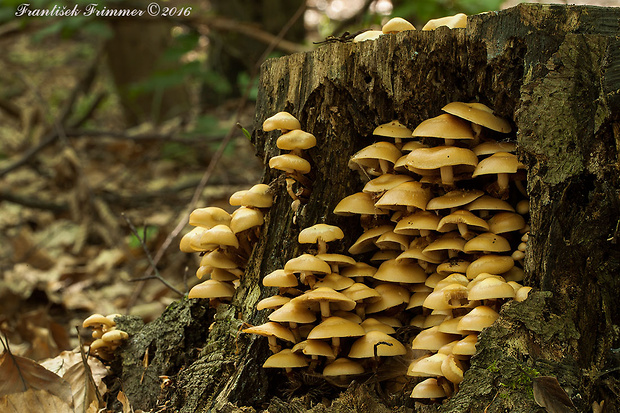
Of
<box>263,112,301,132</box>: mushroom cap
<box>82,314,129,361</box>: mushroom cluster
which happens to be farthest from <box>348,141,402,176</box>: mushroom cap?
<box>82,314,129,361</box>: mushroom cluster

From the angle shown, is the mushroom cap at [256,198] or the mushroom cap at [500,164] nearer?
the mushroom cap at [500,164]

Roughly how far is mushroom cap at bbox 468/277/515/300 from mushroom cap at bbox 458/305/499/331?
2.9 inches

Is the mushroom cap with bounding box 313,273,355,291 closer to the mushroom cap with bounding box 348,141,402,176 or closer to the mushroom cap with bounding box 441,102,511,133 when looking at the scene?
the mushroom cap with bounding box 348,141,402,176

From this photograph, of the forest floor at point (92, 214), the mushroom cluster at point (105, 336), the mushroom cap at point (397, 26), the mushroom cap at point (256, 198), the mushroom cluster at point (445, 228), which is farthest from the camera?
the forest floor at point (92, 214)

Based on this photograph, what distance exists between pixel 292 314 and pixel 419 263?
0.85m

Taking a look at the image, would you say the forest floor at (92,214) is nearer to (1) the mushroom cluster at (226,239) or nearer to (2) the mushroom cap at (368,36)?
(1) the mushroom cluster at (226,239)

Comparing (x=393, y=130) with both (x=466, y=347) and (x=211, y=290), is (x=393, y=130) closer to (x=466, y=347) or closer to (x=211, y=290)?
(x=466, y=347)

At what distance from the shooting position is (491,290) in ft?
8.27

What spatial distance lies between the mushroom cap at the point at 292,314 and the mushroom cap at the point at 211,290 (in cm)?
69

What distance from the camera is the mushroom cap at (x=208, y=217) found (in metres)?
3.53

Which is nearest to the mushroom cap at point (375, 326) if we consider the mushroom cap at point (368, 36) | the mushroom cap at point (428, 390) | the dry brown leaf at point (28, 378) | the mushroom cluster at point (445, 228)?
the mushroom cluster at point (445, 228)

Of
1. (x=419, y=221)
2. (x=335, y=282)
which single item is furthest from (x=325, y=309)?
(x=419, y=221)

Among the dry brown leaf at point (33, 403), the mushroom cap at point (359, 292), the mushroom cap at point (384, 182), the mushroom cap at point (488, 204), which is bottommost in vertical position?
the dry brown leaf at point (33, 403)

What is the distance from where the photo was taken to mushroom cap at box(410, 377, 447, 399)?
8.79ft
